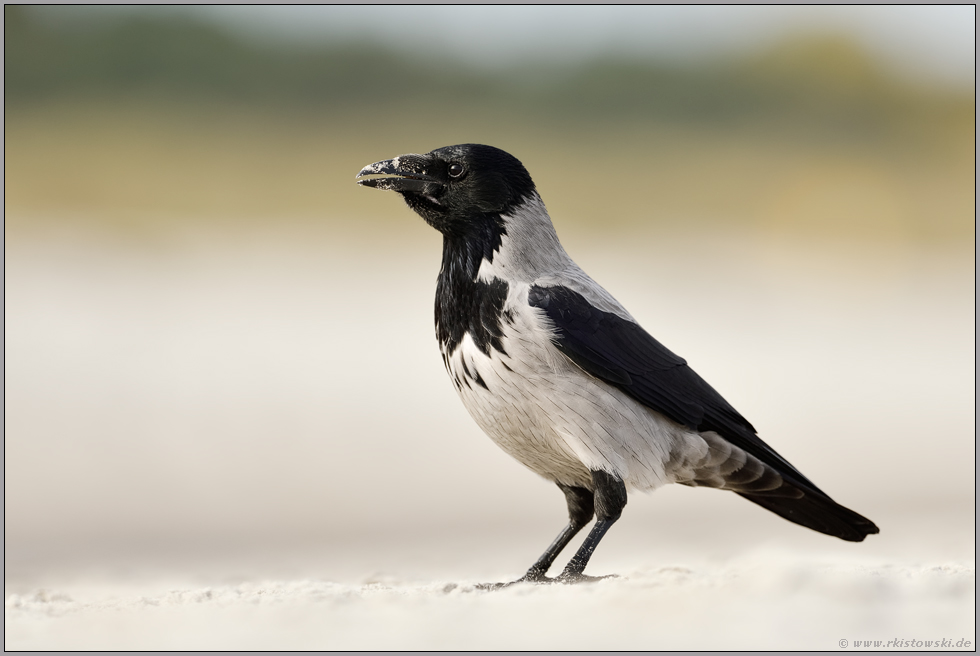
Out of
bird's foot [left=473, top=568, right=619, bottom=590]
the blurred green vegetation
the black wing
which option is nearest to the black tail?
the black wing

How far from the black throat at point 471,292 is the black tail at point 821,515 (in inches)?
69.4

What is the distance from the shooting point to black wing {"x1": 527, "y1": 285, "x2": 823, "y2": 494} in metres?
4.29

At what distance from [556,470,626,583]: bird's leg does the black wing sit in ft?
1.40

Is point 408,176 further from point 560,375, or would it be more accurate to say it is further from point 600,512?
point 600,512

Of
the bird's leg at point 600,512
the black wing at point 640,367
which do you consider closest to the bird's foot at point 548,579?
the bird's leg at point 600,512

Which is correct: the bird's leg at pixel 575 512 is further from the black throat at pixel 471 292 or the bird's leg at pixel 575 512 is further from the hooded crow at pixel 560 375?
the black throat at pixel 471 292

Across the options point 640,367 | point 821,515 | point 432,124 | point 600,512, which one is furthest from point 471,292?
point 432,124

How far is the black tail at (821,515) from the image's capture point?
15.8 feet

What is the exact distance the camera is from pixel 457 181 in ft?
15.1

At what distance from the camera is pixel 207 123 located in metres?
19.0

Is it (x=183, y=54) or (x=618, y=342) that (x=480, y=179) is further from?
(x=183, y=54)

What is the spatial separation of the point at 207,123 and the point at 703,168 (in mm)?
10161

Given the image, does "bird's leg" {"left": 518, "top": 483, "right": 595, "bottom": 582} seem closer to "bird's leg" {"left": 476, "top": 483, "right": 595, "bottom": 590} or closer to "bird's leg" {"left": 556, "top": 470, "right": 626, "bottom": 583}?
"bird's leg" {"left": 476, "top": 483, "right": 595, "bottom": 590}

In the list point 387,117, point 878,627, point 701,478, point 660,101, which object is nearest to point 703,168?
point 660,101
